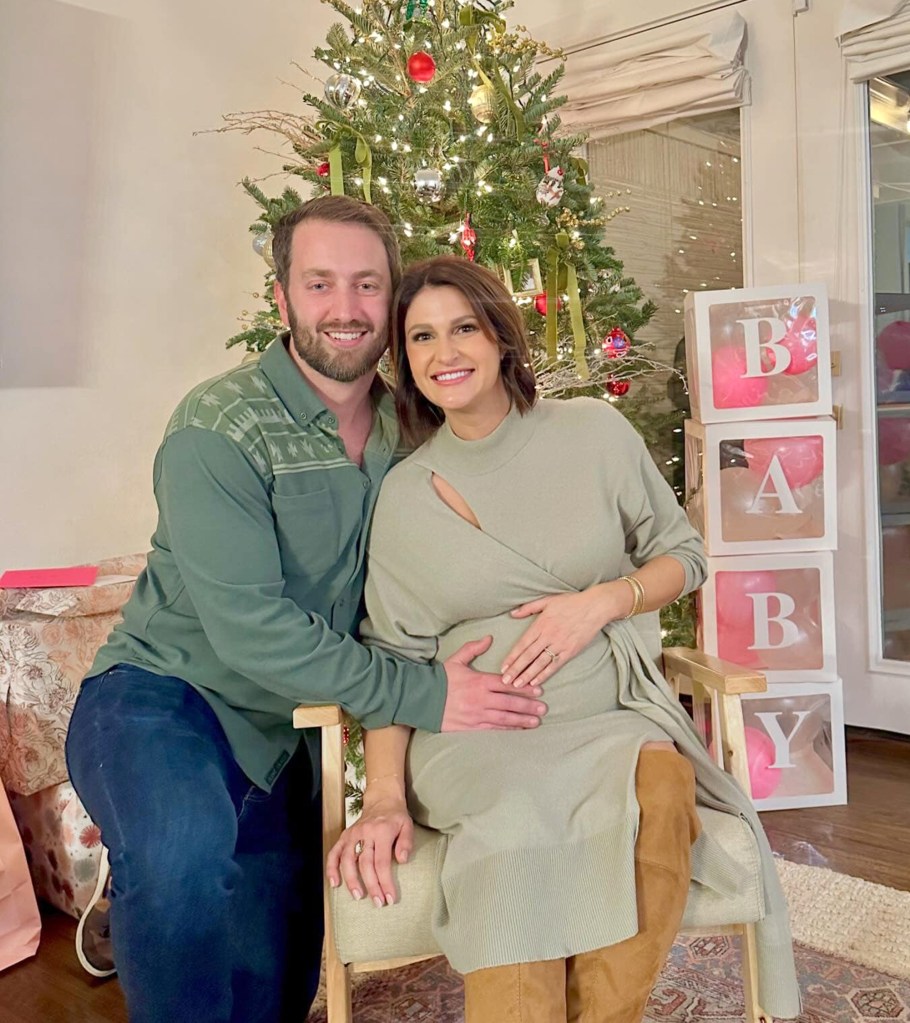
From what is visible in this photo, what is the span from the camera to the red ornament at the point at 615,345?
97.4 inches

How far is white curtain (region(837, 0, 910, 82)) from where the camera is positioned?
2848 millimetres

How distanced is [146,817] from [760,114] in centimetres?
296

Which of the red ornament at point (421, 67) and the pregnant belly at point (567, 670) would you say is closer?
the pregnant belly at point (567, 670)

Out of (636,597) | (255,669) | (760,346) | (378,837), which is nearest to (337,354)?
(255,669)

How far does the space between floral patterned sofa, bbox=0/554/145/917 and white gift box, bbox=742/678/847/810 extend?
5.41ft

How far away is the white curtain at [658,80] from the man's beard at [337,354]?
218cm

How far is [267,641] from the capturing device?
1405 mm

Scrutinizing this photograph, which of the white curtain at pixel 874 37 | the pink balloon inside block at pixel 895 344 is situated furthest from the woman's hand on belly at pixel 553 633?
the white curtain at pixel 874 37

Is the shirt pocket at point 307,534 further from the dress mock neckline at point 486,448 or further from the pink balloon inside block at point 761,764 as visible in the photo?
the pink balloon inside block at point 761,764

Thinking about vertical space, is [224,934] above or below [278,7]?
below

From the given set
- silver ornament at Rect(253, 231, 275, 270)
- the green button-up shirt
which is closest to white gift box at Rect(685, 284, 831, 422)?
silver ornament at Rect(253, 231, 275, 270)

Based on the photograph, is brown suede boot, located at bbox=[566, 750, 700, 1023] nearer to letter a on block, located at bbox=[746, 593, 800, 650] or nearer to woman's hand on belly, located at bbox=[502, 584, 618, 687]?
woman's hand on belly, located at bbox=[502, 584, 618, 687]

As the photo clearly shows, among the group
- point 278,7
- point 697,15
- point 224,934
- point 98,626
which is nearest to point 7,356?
point 98,626

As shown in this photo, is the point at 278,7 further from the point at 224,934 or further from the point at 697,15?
the point at 224,934
